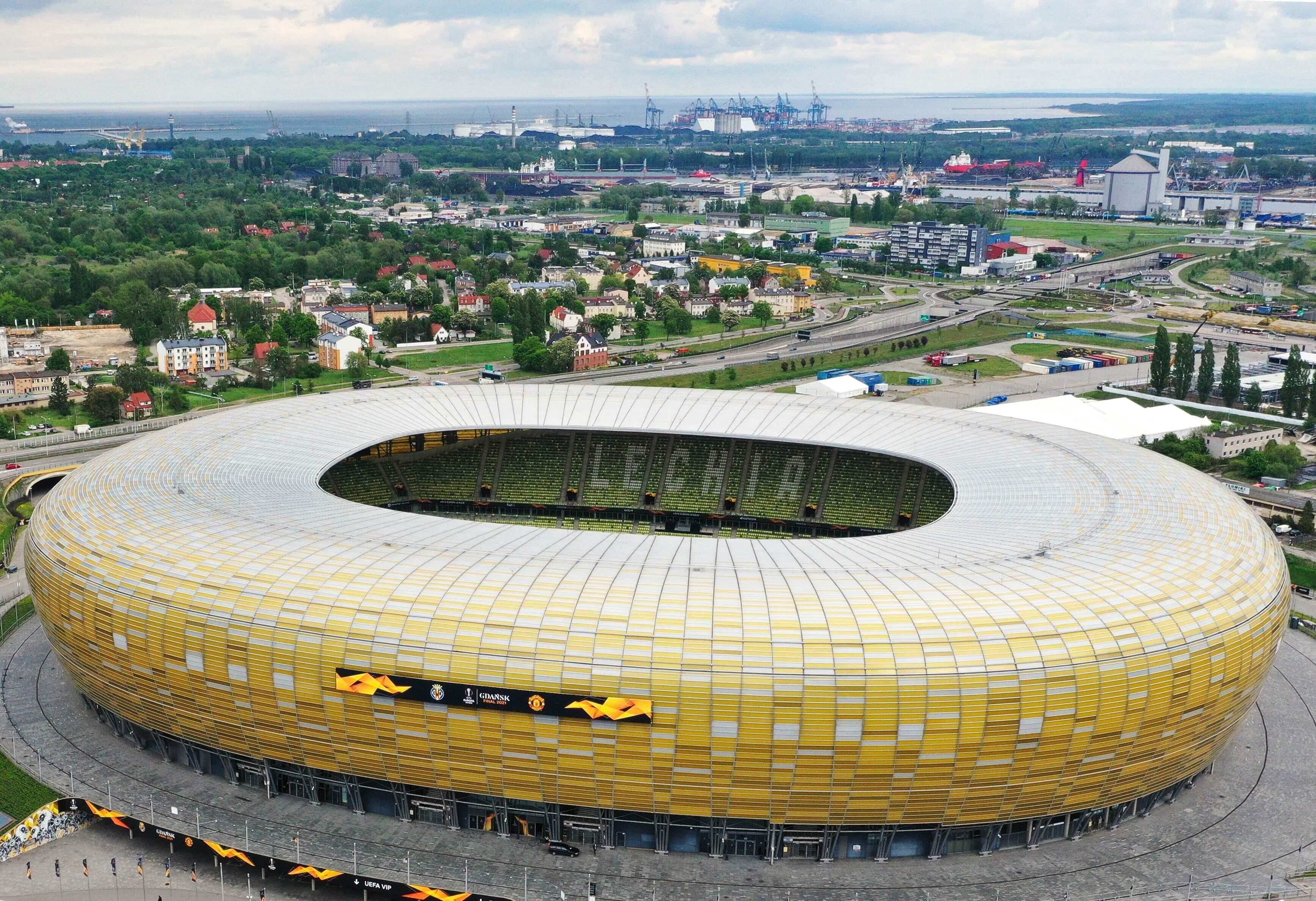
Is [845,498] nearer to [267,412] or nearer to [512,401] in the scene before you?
[512,401]

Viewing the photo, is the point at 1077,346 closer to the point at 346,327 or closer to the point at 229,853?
the point at 346,327

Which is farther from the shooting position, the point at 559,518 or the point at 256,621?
the point at 559,518

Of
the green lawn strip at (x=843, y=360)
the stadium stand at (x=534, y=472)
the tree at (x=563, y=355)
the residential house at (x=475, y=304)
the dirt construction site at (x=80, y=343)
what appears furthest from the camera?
the residential house at (x=475, y=304)

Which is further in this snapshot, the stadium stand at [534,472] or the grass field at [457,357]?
the grass field at [457,357]

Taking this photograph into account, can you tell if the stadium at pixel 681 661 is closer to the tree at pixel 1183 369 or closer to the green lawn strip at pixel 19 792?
the green lawn strip at pixel 19 792

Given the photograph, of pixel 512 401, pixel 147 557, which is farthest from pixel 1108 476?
pixel 147 557

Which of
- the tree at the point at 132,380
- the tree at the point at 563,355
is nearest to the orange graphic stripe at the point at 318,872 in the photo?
the tree at the point at 132,380
